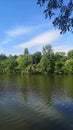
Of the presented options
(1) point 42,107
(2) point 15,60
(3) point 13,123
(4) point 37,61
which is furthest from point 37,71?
(3) point 13,123

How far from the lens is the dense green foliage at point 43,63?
130m

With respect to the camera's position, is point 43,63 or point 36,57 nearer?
point 43,63

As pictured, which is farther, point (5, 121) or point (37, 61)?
point (37, 61)

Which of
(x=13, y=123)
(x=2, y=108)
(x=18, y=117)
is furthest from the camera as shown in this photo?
(x=2, y=108)

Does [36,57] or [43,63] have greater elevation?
[36,57]

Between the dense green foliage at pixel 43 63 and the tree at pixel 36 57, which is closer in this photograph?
the dense green foliage at pixel 43 63

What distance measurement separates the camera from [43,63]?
132875mm

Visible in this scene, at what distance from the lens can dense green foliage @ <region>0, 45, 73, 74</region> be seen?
130 meters

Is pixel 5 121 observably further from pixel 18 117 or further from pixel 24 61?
pixel 24 61

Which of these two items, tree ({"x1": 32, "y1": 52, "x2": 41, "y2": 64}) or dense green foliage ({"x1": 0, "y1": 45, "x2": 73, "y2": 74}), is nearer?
dense green foliage ({"x1": 0, "y1": 45, "x2": 73, "y2": 74})

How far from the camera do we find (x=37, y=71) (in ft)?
439

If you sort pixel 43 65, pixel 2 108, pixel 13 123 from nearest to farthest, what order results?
pixel 13 123 → pixel 2 108 → pixel 43 65

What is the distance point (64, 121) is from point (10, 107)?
28.8 feet

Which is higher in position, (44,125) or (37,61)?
(37,61)
